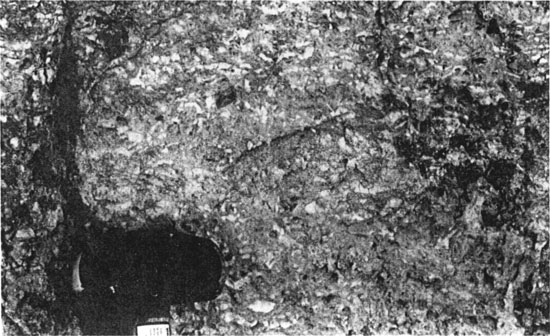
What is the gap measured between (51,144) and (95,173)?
0.13m

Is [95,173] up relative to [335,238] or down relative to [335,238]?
up

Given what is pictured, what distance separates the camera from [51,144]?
1988 millimetres

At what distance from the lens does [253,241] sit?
2.01 m

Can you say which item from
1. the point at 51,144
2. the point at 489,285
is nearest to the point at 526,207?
the point at 489,285

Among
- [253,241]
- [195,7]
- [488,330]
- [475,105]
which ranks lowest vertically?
[488,330]

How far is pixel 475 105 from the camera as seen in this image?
2031mm

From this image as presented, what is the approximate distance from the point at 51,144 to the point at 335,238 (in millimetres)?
756

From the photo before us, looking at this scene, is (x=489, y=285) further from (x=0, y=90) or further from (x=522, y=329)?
(x=0, y=90)

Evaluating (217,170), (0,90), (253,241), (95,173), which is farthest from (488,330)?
(0,90)

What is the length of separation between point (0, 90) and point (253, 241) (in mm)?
741

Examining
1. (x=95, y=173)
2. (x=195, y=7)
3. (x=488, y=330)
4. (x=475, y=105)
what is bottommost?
(x=488, y=330)

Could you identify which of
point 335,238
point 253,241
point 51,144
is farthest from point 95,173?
point 335,238

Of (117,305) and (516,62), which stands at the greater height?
(516,62)

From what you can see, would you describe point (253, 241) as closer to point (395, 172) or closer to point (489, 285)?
point (395, 172)
